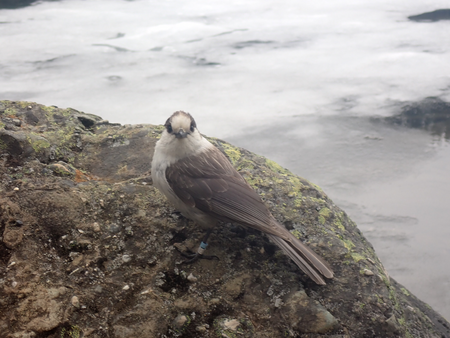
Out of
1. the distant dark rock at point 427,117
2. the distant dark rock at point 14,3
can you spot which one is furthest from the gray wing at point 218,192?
the distant dark rock at point 14,3

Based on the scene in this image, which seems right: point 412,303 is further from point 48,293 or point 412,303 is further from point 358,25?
point 358,25

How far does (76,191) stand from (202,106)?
4200mm

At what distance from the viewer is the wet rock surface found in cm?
264

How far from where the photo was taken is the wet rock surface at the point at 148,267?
2.64 m

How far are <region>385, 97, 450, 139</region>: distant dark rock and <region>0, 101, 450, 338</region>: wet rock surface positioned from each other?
3716 mm

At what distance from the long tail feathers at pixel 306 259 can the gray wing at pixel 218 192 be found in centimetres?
8

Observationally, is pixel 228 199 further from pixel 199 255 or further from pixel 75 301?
pixel 75 301

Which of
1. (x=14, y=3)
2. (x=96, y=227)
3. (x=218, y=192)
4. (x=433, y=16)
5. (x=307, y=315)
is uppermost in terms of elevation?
(x=14, y=3)

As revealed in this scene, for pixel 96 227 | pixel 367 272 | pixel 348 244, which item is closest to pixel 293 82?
pixel 348 244

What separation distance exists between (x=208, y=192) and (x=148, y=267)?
74 cm

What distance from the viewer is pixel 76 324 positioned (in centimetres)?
253

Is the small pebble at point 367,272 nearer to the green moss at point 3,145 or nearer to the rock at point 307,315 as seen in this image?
the rock at point 307,315

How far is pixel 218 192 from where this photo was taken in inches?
134

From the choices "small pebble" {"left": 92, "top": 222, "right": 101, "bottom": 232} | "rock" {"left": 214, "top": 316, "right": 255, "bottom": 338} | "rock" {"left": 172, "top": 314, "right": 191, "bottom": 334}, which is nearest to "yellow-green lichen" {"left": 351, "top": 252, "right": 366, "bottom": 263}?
"rock" {"left": 214, "top": 316, "right": 255, "bottom": 338}
